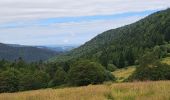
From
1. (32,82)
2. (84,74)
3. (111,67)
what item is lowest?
(32,82)

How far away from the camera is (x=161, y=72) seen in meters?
62.1

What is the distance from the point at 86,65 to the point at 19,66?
3606 inches

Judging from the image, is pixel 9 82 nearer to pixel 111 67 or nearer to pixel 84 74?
pixel 84 74

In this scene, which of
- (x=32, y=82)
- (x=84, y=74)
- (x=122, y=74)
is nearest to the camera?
(x=84, y=74)

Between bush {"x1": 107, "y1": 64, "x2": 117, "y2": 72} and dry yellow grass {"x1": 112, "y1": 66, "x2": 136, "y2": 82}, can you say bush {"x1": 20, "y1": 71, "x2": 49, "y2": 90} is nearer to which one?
dry yellow grass {"x1": 112, "y1": 66, "x2": 136, "y2": 82}

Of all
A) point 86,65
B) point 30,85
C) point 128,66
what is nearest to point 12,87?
point 30,85

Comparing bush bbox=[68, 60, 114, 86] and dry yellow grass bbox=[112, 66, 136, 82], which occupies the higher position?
bush bbox=[68, 60, 114, 86]

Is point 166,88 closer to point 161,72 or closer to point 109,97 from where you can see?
point 109,97

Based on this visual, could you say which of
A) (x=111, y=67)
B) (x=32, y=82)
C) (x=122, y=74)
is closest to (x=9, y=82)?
(x=32, y=82)

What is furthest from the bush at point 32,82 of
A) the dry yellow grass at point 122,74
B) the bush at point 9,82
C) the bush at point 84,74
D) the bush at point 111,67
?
→ the bush at point 111,67

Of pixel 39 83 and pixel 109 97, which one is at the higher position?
pixel 109 97

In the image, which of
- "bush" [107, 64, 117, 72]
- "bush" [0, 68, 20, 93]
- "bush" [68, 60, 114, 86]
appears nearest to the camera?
"bush" [68, 60, 114, 86]

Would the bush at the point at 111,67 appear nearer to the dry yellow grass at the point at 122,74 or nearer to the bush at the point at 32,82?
Answer: the dry yellow grass at the point at 122,74

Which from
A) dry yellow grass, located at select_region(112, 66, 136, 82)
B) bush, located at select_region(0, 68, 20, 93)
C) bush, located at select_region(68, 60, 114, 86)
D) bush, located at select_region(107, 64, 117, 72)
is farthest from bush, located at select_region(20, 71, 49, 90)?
bush, located at select_region(107, 64, 117, 72)
